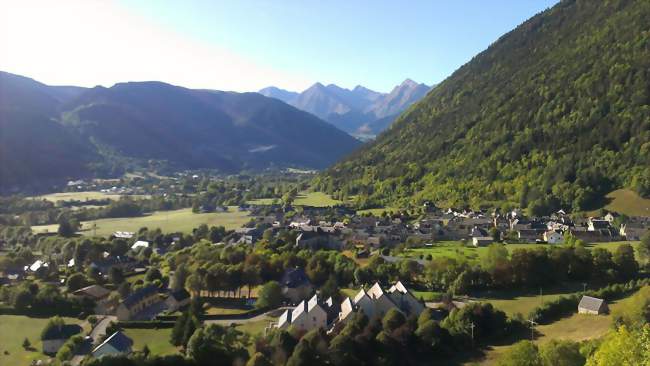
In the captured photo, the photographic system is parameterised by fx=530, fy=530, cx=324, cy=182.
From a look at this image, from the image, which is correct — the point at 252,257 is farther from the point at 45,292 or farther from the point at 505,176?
the point at 505,176

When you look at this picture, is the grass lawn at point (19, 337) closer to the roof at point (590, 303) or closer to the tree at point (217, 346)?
the tree at point (217, 346)

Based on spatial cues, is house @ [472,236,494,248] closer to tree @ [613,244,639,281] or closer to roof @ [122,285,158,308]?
tree @ [613,244,639,281]

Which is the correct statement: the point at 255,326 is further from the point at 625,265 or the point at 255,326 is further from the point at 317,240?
the point at 625,265

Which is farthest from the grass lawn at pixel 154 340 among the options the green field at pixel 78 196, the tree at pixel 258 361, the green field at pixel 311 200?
the green field at pixel 78 196

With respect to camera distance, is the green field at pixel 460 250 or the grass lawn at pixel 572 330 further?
the green field at pixel 460 250

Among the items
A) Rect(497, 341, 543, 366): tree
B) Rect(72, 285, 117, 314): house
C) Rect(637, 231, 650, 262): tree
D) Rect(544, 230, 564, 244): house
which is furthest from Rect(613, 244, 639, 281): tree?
Rect(72, 285, 117, 314): house

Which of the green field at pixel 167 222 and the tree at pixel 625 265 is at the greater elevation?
the tree at pixel 625 265
